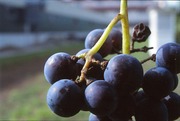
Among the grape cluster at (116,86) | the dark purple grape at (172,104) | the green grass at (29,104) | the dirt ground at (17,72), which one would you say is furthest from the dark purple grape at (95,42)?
the dirt ground at (17,72)

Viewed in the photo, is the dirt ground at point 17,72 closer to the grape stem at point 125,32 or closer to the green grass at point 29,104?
the green grass at point 29,104

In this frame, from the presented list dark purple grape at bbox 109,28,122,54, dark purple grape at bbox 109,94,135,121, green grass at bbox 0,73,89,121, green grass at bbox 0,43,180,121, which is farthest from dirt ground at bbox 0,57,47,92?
dark purple grape at bbox 109,94,135,121

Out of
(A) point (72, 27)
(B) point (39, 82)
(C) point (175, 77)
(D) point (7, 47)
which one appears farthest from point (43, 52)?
(C) point (175, 77)

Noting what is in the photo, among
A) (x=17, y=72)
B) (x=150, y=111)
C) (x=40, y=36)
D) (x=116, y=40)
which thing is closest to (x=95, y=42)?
(x=116, y=40)

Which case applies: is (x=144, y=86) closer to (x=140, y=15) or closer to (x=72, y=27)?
(x=72, y=27)

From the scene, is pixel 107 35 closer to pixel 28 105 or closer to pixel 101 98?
pixel 101 98

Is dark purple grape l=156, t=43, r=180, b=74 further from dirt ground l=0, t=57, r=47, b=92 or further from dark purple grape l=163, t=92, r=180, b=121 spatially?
dirt ground l=0, t=57, r=47, b=92
